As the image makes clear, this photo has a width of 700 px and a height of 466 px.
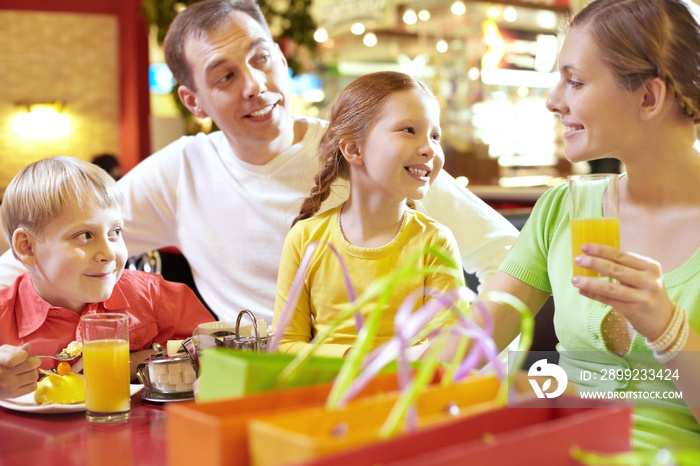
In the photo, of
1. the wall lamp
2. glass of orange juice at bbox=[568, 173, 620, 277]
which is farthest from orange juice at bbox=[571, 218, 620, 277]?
A: the wall lamp

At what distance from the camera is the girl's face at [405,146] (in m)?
1.73

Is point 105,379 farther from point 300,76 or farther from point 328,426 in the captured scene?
point 300,76

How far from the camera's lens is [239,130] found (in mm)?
2279

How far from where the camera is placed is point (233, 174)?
2.37m

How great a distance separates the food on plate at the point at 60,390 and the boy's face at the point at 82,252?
29 centimetres

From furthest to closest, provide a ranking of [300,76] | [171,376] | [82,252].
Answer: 1. [300,76]
2. [82,252]
3. [171,376]

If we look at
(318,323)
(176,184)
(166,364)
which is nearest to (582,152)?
(318,323)

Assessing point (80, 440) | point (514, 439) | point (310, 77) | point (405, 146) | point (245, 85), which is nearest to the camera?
point (514, 439)

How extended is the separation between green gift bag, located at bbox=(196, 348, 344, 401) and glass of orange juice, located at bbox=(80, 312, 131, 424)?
1.80ft

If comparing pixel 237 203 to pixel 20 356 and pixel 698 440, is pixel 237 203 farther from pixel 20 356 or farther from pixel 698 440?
pixel 698 440

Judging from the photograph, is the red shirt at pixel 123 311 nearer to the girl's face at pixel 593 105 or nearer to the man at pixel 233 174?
the man at pixel 233 174

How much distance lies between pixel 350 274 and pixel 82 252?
1.95 ft

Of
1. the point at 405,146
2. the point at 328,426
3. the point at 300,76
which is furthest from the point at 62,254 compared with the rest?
the point at 300,76

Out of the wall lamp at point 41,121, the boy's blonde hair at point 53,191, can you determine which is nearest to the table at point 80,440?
the boy's blonde hair at point 53,191
